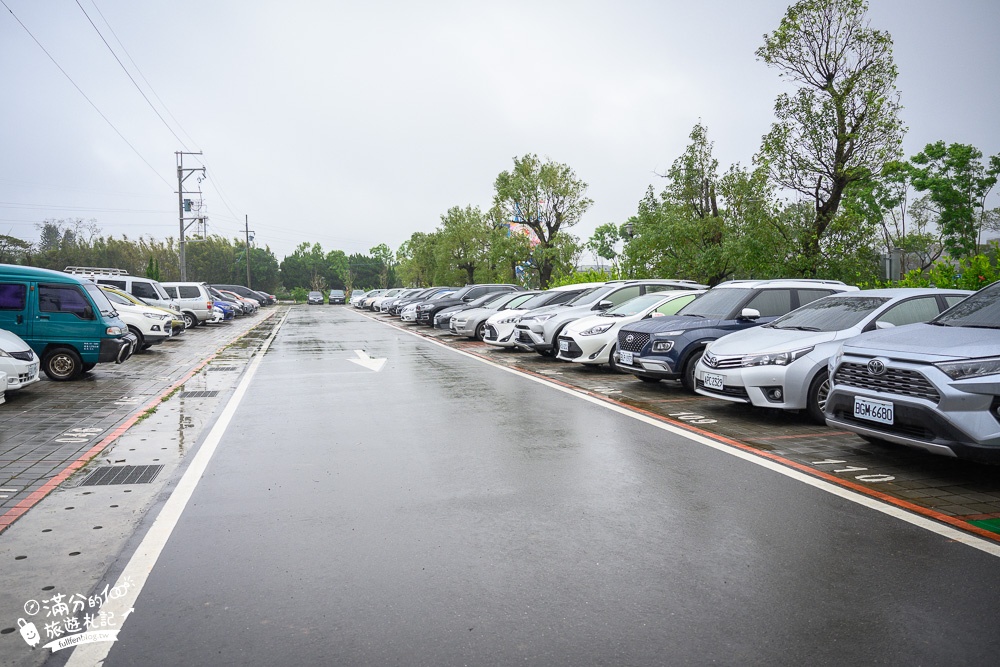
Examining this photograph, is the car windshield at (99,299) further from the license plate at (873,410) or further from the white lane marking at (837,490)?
the license plate at (873,410)

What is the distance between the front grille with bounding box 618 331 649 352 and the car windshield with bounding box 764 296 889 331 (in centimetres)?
203

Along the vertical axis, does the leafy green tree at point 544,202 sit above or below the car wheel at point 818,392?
above

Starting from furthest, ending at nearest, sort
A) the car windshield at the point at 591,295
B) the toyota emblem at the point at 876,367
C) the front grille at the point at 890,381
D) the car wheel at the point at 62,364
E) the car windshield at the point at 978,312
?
1. the car windshield at the point at 591,295
2. the car wheel at the point at 62,364
3. the car windshield at the point at 978,312
4. the toyota emblem at the point at 876,367
5. the front grille at the point at 890,381

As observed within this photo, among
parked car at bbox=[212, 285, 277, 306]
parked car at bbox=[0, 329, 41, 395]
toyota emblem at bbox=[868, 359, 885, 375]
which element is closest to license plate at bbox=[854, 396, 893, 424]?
toyota emblem at bbox=[868, 359, 885, 375]

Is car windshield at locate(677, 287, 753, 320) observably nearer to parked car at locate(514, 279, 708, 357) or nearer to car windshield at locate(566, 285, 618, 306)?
parked car at locate(514, 279, 708, 357)

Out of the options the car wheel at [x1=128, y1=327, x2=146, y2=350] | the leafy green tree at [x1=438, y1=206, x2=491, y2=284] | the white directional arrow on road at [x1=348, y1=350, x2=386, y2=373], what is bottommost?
the white directional arrow on road at [x1=348, y1=350, x2=386, y2=373]

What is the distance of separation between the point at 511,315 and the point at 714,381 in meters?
9.87

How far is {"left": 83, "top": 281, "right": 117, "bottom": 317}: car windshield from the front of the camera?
12518mm

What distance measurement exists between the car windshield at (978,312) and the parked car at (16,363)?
10.8m

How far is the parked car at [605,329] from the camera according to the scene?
41.3 ft

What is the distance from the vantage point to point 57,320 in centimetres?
1195

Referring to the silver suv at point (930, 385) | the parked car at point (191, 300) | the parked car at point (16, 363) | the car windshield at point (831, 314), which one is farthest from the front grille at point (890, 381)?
the parked car at point (191, 300)

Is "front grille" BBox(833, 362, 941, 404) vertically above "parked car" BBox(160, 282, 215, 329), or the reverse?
"parked car" BBox(160, 282, 215, 329)

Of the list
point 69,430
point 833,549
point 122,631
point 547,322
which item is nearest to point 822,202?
point 547,322
